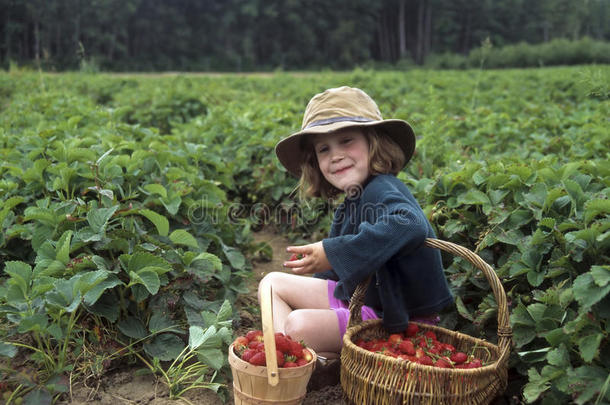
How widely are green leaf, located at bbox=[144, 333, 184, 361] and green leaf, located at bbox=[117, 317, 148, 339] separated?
0.06 metres

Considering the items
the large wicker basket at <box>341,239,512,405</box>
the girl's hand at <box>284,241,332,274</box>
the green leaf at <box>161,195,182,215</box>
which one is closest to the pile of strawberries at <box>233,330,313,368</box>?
the large wicker basket at <box>341,239,512,405</box>

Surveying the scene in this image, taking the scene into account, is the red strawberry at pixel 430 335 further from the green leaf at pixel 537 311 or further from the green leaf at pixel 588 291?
the green leaf at pixel 588 291

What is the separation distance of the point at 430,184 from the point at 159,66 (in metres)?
43.7

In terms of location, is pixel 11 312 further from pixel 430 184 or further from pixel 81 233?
pixel 430 184

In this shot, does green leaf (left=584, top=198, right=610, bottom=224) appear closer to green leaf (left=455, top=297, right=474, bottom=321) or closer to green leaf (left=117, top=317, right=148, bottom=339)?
green leaf (left=455, top=297, right=474, bottom=321)

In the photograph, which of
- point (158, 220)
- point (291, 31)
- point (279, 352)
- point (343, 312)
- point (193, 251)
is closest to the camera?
point (279, 352)

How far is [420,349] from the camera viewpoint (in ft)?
6.92

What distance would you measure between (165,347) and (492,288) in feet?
4.85

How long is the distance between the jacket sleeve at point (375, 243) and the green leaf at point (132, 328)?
1008 mm

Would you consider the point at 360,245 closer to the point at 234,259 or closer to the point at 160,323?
the point at 160,323

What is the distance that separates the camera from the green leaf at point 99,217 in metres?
2.52

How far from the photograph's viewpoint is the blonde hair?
2.53m

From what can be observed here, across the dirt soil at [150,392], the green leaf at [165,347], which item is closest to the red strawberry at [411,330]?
the dirt soil at [150,392]

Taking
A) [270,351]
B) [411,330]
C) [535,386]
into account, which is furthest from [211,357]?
[535,386]
